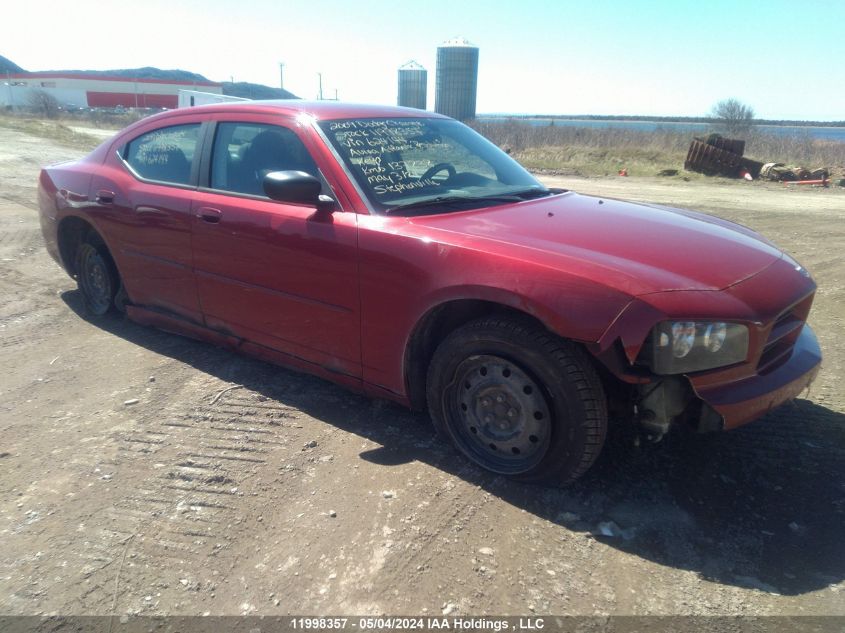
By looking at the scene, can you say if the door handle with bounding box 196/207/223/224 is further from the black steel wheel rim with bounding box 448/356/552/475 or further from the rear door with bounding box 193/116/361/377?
the black steel wheel rim with bounding box 448/356/552/475

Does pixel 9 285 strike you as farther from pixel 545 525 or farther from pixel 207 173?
pixel 545 525

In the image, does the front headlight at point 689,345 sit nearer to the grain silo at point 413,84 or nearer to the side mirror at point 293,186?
the side mirror at point 293,186

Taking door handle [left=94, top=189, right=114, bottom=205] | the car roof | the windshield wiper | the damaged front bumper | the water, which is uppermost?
the water

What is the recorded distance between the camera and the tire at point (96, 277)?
469 centimetres

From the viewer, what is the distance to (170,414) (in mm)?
3424

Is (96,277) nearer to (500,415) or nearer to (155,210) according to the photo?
(155,210)

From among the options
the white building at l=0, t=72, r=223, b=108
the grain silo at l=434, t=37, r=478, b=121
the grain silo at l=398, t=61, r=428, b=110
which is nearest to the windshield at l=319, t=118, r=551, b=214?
the grain silo at l=398, t=61, r=428, b=110

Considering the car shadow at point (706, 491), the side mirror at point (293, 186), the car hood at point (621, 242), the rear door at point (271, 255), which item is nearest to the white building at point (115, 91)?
the rear door at point (271, 255)

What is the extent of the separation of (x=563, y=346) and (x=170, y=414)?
7.31ft

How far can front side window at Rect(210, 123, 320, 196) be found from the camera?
3.38 m

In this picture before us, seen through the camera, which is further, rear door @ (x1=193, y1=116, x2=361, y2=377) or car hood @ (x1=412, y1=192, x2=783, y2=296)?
rear door @ (x1=193, y1=116, x2=361, y2=377)

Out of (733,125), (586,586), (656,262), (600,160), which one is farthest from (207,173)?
(733,125)

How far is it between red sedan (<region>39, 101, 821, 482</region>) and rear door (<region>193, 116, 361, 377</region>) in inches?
0.5

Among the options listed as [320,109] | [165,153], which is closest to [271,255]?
[320,109]
